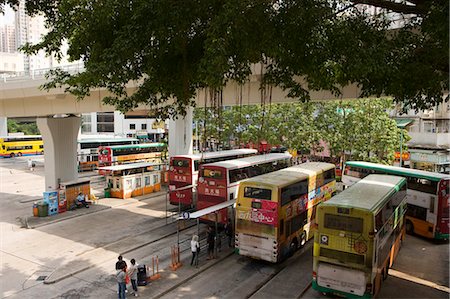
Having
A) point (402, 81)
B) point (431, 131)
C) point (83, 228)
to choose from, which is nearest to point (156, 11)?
point (402, 81)

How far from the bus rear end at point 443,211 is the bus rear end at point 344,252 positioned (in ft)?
24.9

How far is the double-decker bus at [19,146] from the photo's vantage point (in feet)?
161

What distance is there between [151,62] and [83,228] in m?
12.0

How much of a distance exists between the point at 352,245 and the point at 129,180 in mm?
18181

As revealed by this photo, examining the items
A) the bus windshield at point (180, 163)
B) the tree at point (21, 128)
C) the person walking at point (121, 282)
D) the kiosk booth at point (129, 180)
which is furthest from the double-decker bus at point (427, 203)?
the tree at point (21, 128)

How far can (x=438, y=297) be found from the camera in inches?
429

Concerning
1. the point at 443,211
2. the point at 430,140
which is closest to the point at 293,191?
the point at 443,211

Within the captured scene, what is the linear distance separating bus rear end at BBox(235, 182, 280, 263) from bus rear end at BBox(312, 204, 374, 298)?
2.24 metres

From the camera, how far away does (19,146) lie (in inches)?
1987

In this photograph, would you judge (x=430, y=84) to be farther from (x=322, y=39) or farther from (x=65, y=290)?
(x=65, y=290)

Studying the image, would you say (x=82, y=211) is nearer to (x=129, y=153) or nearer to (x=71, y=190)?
(x=71, y=190)

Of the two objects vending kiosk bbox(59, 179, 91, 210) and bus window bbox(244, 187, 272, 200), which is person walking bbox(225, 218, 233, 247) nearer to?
bus window bbox(244, 187, 272, 200)

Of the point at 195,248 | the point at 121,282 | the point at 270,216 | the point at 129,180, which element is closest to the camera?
the point at 121,282

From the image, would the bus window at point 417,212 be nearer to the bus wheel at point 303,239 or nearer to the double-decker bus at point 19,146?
the bus wheel at point 303,239
